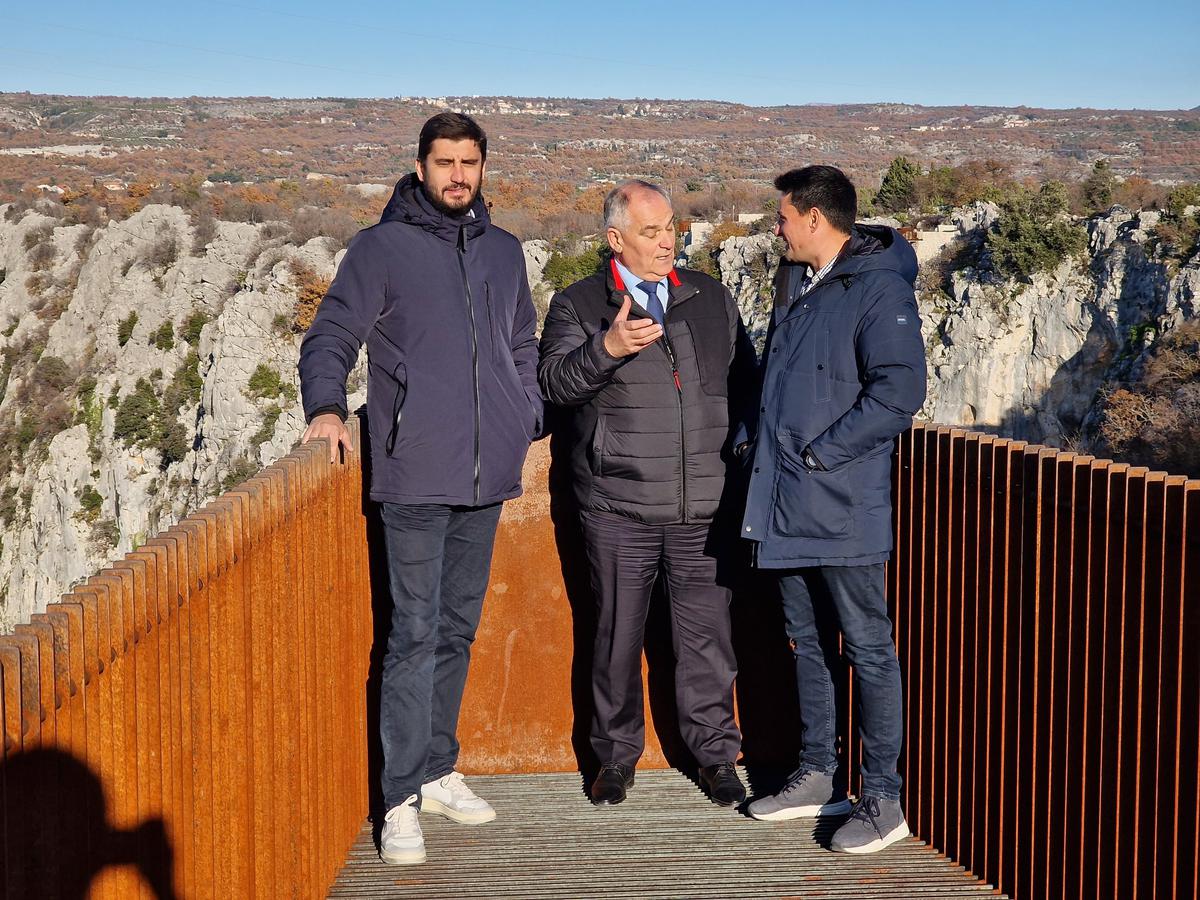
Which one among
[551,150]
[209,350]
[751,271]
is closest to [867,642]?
[751,271]

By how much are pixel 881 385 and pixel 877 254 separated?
406 mm

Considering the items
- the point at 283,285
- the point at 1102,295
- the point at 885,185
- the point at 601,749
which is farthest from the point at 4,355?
the point at 601,749

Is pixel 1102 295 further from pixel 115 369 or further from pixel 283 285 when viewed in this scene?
pixel 115 369

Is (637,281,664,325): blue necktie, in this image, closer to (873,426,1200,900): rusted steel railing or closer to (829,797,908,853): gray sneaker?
(873,426,1200,900): rusted steel railing

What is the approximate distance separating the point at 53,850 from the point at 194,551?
659mm

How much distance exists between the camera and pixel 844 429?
3229mm

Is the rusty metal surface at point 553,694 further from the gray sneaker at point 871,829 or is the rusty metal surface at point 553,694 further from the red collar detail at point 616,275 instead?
the red collar detail at point 616,275

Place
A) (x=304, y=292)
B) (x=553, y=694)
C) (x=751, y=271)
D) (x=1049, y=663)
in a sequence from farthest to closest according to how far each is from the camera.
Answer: (x=304, y=292)
(x=751, y=271)
(x=553, y=694)
(x=1049, y=663)

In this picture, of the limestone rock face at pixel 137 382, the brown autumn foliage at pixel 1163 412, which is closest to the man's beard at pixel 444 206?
the brown autumn foliage at pixel 1163 412

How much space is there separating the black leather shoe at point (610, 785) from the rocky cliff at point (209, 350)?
29.7 metres

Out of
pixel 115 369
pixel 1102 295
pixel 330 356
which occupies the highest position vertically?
pixel 330 356

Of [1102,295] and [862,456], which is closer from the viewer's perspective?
[862,456]

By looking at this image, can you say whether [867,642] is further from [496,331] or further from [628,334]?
[496,331]

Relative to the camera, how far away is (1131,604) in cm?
255
